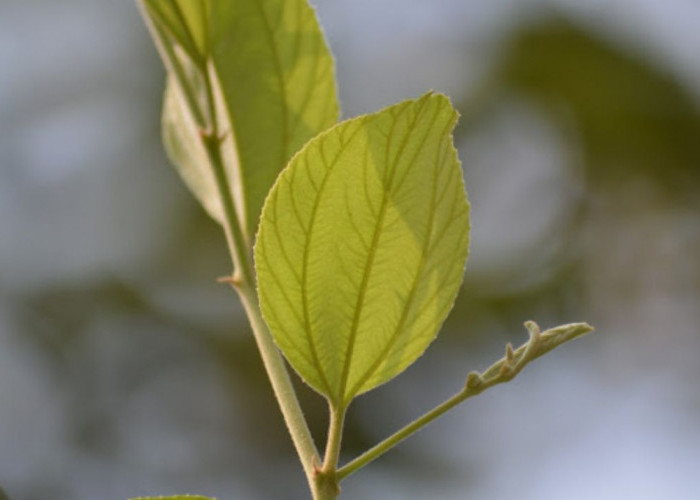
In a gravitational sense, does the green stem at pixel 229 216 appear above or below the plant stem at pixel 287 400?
above

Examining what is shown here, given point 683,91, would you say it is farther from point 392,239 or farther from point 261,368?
point 392,239

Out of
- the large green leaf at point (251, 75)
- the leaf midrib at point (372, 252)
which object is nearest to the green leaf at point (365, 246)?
the leaf midrib at point (372, 252)

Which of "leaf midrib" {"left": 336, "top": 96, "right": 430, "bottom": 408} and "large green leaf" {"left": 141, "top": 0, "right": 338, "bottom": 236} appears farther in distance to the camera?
"large green leaf" {"left": 141, "top": 0, "right": 338, "bottom": 236}

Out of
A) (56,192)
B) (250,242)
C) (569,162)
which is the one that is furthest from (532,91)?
(250,242)

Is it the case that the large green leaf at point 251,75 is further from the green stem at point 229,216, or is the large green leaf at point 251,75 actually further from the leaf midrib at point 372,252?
the leaf midrib at point 372,252

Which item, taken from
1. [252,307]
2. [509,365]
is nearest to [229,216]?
[252,307]

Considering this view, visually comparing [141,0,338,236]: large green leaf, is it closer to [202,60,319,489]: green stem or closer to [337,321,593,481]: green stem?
[202,60,319,489]: green stem

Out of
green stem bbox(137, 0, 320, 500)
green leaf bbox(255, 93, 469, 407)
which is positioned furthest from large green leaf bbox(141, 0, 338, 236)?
green leaf bbox(255, 93, 469, 407)
